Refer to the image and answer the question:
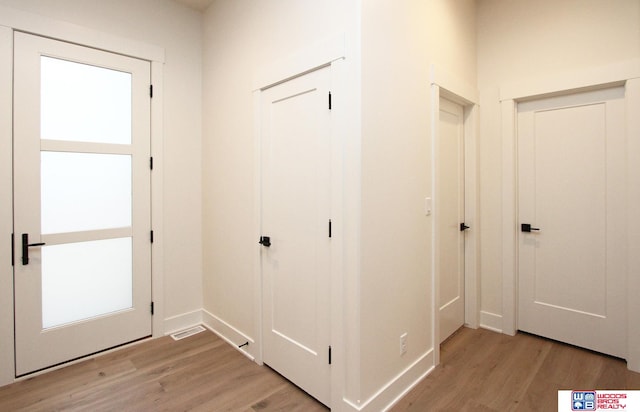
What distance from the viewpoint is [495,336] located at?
2.91 meters

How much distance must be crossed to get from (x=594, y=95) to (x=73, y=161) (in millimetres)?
4123

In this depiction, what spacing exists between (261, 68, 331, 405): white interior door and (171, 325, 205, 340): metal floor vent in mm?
937

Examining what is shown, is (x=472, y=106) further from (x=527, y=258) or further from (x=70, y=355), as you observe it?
(x=70, y=355)

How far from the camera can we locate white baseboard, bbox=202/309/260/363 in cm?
261

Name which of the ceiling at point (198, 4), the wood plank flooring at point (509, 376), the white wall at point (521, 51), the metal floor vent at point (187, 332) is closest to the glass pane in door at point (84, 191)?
the metal floor vent at point (187, 332)

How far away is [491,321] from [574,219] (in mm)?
1151

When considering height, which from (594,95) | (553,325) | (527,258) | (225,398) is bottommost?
(225,398)

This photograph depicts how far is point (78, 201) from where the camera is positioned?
8.41 feet

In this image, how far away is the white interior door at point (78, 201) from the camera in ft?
7.66

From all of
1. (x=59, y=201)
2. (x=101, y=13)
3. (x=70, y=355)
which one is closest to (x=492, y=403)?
(x=70, y=355)

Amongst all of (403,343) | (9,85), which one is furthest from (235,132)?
(403,343)

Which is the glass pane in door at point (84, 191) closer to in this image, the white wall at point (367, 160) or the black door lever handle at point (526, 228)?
the white wall at point (367, 160)

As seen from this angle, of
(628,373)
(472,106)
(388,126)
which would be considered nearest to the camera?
(388,126)

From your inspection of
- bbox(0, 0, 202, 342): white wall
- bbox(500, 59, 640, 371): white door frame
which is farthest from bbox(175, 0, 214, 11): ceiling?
bbox(500, 59, 640, 371): white door frame
